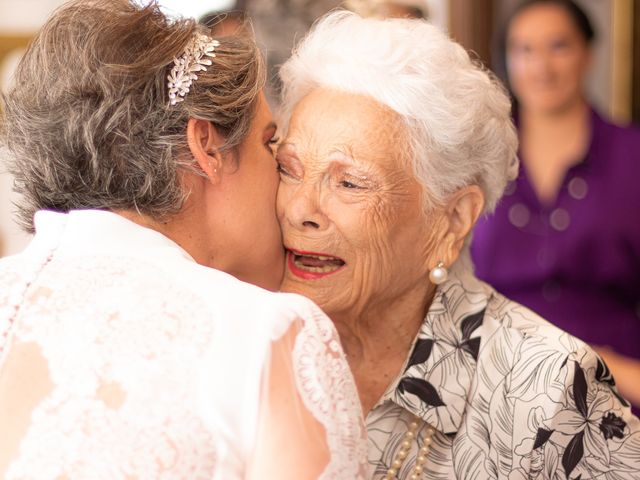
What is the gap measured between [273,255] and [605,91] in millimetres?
2720

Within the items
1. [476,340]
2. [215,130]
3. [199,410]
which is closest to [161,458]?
[199,410]

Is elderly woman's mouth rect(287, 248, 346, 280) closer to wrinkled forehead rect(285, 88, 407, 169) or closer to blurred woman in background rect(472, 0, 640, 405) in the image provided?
wrinkled forehead rect(285, 88, 407, 169)

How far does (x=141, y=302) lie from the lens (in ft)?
4.37

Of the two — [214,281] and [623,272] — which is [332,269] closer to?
[214,281]

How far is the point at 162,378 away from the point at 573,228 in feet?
7.56

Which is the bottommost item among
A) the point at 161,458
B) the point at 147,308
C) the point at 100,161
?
the point at 161,458

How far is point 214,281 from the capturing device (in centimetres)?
137

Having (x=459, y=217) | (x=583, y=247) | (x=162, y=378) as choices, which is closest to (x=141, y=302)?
(x=162, y=378)

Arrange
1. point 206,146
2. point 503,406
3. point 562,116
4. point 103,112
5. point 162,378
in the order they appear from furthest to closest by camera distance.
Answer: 1. point 562,116
2. point 503,406
3. point 206,146
4. point 103,112
5. point 162,378

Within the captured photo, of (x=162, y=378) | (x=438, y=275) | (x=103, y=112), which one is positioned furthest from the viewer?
(x=438, y=275)

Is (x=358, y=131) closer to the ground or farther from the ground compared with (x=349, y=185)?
farther from the ground

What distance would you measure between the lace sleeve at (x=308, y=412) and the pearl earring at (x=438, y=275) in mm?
706

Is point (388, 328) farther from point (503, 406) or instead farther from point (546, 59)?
point (546, 59)

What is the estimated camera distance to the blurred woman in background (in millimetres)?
3279
